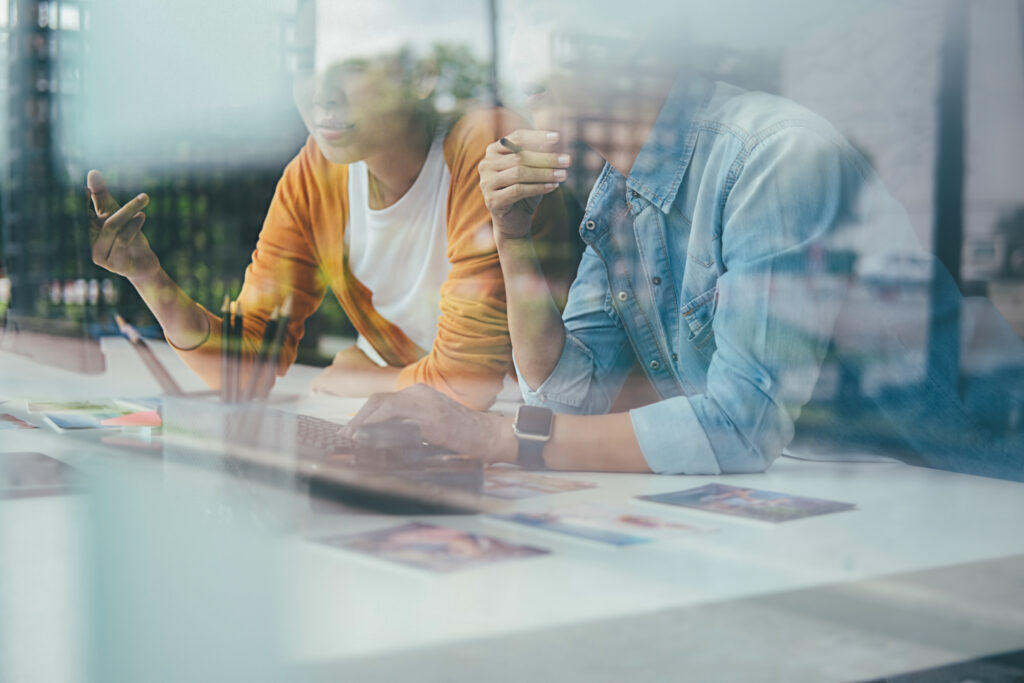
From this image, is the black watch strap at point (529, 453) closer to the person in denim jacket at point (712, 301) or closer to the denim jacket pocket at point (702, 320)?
the person in denim jacket at point (712, 301)

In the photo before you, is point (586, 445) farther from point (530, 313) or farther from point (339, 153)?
point (339, 153)

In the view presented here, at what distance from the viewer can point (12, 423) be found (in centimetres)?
162

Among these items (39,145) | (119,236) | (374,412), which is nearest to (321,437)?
(374,412)

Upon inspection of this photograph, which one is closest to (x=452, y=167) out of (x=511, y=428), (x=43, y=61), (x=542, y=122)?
(x=542, y=122)

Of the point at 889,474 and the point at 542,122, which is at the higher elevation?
the point at 542,122

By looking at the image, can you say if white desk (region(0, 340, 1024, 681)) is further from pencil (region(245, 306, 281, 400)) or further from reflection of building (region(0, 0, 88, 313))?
reflection of building (region(0, 0, 88, 313))

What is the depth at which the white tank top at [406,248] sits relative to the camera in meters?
1.69

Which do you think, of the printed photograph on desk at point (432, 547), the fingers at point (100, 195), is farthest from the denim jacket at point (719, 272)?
the fingers at point (100, 195)

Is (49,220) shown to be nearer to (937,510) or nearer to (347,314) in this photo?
(347,314)

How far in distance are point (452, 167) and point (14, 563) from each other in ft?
3.42

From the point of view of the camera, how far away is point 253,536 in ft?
2.86

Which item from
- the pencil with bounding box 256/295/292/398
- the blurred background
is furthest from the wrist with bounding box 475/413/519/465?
the pencil with bounding box 256/295/292/398

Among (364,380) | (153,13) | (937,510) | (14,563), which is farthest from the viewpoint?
(153,13)

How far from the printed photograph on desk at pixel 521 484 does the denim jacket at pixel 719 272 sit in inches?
5.0
